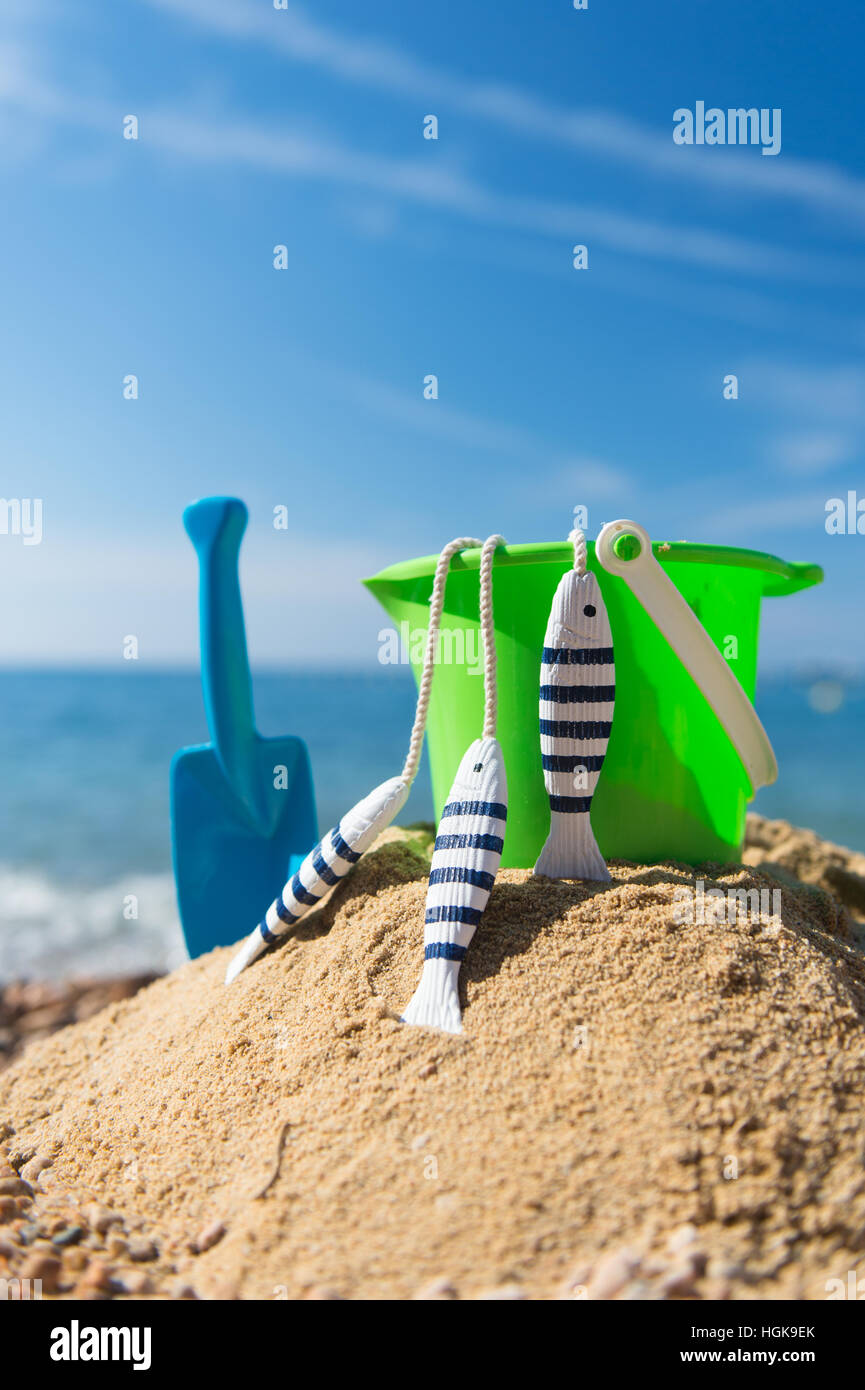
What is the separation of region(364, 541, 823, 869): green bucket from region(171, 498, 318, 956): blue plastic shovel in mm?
539

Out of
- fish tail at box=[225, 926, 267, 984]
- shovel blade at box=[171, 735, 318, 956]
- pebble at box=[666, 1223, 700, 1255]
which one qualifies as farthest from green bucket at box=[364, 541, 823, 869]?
pebble at box=[666, 1223, 700, 1255]

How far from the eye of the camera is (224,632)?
1.99 meters

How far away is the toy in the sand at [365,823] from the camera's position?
1.55 m

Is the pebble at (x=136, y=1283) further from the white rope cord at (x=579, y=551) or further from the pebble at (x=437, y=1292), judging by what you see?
the white rope cord at (x=579, y=551)

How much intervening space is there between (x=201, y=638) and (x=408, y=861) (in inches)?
28.2

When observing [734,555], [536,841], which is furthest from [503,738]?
[734,555]

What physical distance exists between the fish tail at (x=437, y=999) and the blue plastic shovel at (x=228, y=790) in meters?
0.84

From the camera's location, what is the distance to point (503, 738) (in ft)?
5.29

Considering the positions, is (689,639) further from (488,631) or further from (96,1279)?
(96,1279)

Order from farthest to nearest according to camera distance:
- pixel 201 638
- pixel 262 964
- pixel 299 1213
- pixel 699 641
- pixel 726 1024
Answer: pixel 201 638, pixel 262 964, pixel 699 641, pixel 726 1024, pixel 299 1213

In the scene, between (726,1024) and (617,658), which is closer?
(726,1024)

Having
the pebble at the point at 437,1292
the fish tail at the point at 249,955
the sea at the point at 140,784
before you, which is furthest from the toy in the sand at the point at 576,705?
the sea at the point at 140,784
